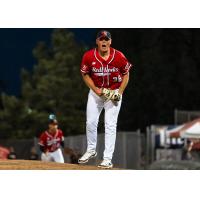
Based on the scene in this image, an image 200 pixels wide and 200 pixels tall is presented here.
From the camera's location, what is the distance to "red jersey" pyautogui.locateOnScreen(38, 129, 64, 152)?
22.2 meters

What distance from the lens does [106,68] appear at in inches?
581

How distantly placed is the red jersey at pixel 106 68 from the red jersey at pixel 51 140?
750 centimetres

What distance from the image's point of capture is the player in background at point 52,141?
22.1 m

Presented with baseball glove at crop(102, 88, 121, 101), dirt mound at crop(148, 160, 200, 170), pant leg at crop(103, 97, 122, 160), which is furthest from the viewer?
dirt mound at crop(148, 160, 200, 170)

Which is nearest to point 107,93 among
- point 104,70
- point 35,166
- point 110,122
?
point 104,70

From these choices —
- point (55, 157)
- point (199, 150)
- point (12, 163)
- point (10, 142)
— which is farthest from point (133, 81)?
point (12, 163)

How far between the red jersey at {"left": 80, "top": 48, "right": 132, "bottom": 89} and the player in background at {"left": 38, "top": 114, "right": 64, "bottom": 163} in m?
7.16

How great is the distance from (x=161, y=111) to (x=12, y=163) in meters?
36.9

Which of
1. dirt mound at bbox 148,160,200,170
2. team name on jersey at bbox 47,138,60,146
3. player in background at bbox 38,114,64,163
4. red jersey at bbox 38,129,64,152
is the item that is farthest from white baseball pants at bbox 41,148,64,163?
dirt mound at bbox 148,160,200,170

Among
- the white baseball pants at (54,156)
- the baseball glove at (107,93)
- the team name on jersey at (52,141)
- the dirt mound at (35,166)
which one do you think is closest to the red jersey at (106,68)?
the baseball glove at (107,93)

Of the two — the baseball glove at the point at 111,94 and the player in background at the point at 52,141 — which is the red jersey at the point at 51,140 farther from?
the baseball glove at the point at 111,94

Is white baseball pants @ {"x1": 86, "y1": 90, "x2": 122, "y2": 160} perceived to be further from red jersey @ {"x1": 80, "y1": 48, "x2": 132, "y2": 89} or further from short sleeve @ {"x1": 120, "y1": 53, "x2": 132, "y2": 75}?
short sleeve @ {"x1": 120, "y1": 53, "x2": 132, "y2": 75}

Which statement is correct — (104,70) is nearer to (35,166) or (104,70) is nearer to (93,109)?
(93,109)
